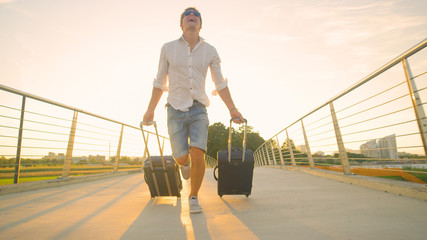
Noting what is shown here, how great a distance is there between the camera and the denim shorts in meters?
2.50

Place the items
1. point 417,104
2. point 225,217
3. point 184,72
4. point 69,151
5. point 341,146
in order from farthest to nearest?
point 69,151, point 341,146, point 184,72, point 417,104, point 225,217

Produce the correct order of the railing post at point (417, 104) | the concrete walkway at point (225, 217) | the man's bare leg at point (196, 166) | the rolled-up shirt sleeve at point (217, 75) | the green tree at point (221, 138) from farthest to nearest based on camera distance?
the green tree at point (221, 138) < the rolled-up shirt sleeve at point (217, 75) < the man's bare leg at point (196, 166) < the railing post at point (417, 104) < the concrete walkway at point (225, 217)

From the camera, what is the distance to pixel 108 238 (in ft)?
4.98

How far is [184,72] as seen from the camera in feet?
8.62

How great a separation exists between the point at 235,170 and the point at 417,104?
5.75ft

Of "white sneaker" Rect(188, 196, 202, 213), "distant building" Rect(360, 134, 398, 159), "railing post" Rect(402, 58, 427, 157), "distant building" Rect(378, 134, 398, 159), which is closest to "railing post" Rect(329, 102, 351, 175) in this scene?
"distant building" Rect(360, 134, 398, 159)

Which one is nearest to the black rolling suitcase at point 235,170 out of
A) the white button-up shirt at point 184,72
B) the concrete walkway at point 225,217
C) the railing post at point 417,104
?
the concrete walkway at point 225,217

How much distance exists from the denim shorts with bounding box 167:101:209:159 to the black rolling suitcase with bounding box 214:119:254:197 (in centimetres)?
27

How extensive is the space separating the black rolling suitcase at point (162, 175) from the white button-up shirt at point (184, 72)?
0.52m

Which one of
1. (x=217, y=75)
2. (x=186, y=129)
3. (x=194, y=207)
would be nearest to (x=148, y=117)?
(x=186, y=129)

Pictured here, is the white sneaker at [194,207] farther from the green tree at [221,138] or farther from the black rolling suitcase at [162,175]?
the green tree at [221,138]

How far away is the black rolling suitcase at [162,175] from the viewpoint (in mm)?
2719

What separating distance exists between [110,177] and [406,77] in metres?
5.31

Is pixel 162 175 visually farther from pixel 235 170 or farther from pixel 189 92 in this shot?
pixel 189 92
